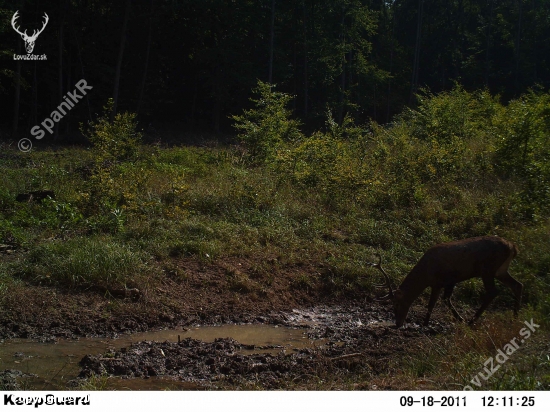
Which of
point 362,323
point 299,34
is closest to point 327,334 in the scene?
point 362,323

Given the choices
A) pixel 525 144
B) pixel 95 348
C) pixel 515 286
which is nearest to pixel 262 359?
pixel 95 348

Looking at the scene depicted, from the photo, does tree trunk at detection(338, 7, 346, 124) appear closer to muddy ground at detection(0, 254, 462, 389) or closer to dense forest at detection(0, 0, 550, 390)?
dense forest at detection(0, 0, 550, 390)

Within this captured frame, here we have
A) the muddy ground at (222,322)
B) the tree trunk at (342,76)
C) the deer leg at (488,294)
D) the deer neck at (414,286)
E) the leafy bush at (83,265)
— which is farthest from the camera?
the tree trunk at (342,76)

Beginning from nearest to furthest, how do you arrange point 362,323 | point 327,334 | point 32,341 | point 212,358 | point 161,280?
point 212,358 → point 32,341 → point 327,334 → point 362,323 → point 161,280

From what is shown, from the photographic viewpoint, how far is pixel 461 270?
8.30 meters

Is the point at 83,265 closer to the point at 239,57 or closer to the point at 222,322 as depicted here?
the point at 222,322

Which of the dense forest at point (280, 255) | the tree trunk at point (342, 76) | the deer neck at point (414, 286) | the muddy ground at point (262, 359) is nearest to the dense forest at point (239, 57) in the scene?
the tree trunk at point (342, 76)

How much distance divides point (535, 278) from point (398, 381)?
3.92 m

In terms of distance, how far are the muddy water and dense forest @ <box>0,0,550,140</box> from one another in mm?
18351

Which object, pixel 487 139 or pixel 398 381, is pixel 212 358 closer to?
pixel 398 381

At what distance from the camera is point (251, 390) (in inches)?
241

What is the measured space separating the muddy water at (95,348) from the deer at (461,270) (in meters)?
1.51

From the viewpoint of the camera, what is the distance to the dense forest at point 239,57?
29547 mm

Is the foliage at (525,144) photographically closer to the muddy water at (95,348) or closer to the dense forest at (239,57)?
the muddy water at (95,348)
